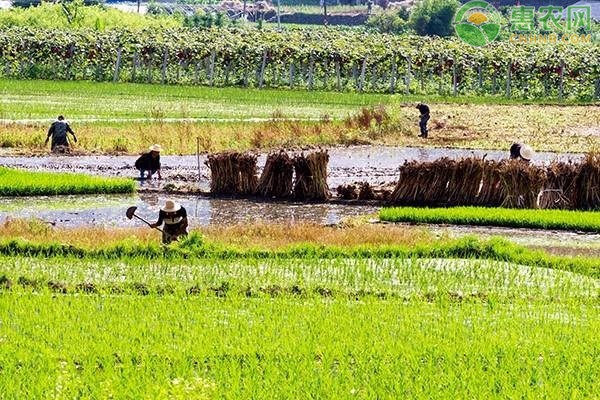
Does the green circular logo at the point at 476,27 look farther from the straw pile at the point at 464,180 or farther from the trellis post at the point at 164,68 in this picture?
the straw pile at the point at 464,180

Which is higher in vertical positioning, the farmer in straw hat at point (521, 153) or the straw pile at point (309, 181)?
the farmer in straw hat at point (521, 153)

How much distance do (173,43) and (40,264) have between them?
42.3m

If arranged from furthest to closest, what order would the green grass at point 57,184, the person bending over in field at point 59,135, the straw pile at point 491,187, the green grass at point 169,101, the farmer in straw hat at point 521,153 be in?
the green grass at point 169,101, the person bending over in field at point 59,135, the farmer in straw hat at point 521,153, the green grass at point 57,184, the straw pile at point 491,187

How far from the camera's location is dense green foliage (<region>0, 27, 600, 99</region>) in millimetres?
54344

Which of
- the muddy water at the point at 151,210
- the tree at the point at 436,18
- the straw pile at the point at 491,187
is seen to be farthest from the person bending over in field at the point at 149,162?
the tree at the point at 436,18

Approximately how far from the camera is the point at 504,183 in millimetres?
21922

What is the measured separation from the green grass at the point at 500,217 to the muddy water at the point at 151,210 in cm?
108

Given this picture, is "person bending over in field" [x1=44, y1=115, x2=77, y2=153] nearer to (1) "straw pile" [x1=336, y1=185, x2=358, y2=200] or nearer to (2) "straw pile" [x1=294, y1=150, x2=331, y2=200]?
(2) "straw pile" [x1=294, y1=150, x2=331, y2=200]

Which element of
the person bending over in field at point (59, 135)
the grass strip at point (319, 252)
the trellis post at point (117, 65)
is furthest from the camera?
the trellis post at point (117, 65)

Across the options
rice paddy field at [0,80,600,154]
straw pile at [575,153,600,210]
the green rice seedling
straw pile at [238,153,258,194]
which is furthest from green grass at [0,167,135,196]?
the green rice seedling

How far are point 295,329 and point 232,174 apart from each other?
38.7 feet

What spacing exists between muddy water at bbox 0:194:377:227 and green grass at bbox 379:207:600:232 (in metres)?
1.08

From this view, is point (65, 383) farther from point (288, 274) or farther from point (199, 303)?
point (288, 274)

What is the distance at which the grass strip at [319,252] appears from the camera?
1619 cm
